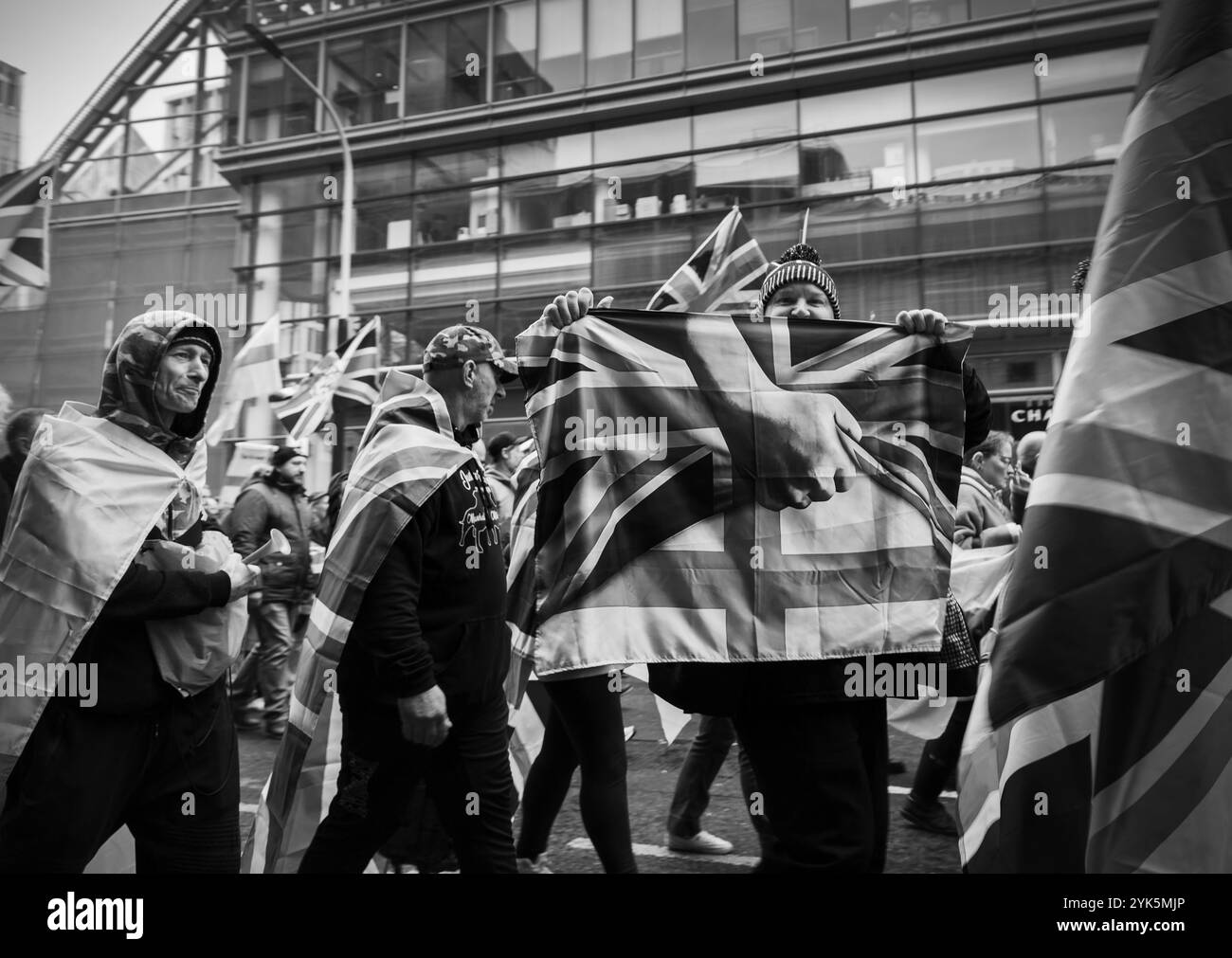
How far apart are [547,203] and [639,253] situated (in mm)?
2060

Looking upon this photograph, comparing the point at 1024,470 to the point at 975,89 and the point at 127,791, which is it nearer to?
the point at 127,791

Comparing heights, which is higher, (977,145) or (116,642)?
(977,145)

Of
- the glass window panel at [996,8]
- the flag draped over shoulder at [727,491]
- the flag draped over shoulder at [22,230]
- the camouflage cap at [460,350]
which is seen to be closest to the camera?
the flag draped over shoulder at [727,491]

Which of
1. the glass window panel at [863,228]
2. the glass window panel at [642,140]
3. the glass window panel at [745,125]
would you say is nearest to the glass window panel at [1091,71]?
the glass window panel at [863,228]

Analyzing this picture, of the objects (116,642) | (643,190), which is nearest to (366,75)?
(643,190)

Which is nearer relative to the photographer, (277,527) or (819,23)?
(277,527)

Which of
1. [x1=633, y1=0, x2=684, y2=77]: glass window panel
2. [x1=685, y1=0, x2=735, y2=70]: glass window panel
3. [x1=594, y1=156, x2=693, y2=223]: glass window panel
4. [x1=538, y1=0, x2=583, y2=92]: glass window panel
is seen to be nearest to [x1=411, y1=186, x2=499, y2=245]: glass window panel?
[x1=594, y1=156, x2=693, y2=223]: glass window panel

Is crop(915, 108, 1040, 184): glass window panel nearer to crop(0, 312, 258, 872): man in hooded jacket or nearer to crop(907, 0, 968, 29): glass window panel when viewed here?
crop(907, 0, 968, 29): glass window panel

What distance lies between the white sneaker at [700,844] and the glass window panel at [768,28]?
47.9ft

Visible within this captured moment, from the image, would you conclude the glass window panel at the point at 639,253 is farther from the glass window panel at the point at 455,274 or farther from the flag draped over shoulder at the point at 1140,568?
the flag draped over shoulder at the point at 1140,568

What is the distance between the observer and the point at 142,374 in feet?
9.49

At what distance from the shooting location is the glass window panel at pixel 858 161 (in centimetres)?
1559

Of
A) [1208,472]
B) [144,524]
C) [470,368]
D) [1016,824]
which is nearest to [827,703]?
[1016,824]
